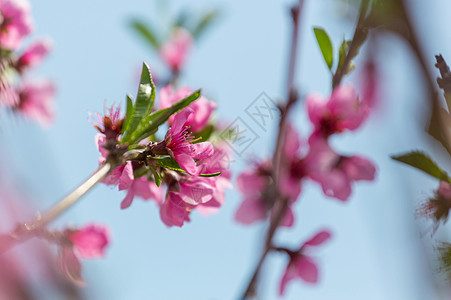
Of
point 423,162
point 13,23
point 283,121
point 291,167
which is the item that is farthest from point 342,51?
point 13,23

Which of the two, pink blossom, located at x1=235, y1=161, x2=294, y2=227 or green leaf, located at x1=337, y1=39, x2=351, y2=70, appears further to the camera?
pink blossom, located at x1=235, y1=161, x2=294, y2=227

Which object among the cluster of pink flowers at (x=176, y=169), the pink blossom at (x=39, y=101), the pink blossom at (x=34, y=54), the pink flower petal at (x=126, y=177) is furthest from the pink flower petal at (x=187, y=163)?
the pink blossom at (x=39, y=101)

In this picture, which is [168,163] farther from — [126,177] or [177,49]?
[177,49]

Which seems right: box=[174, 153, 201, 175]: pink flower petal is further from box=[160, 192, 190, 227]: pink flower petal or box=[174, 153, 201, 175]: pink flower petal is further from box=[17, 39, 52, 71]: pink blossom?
box=[17, 39, 52, 71]: pink blossom

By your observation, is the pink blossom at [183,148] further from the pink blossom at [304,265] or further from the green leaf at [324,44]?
the pink blossom at [304,265]

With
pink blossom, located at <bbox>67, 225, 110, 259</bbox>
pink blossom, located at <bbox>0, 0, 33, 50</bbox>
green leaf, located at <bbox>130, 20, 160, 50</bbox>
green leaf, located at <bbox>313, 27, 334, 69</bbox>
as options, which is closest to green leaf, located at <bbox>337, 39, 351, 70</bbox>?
green leaf, located at <bbox>313, 27, 334, 69</bbox>

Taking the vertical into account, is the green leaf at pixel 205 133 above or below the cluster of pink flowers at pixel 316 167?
above
